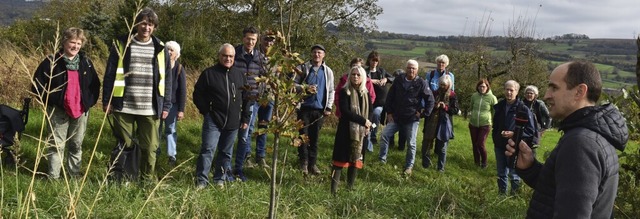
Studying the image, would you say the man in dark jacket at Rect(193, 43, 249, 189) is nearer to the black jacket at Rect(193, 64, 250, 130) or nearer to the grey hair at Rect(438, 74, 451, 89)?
the black jacket at Rect(193, 64, 250, 130)

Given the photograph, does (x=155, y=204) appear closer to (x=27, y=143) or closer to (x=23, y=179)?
(x=23, y=179)

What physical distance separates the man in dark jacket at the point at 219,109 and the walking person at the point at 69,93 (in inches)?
43.5

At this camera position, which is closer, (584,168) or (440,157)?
(584,168)

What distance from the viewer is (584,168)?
2.09 m

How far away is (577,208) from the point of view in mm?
2070

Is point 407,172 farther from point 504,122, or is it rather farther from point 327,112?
point 327,112

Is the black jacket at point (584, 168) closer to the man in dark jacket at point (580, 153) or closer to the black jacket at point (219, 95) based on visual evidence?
the man in dark jacket at point (580, 153)

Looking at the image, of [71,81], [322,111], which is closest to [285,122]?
[71,81]

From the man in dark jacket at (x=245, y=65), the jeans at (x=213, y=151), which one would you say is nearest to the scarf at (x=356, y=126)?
the man in dark jacket at (x=245, y=65)

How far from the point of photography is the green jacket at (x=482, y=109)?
26.9 ft

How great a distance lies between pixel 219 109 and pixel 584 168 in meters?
4.09

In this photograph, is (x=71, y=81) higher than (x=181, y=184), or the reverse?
(x=71, y=81)

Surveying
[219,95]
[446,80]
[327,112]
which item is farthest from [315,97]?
[446,80]

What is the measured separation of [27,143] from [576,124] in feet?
20.4
